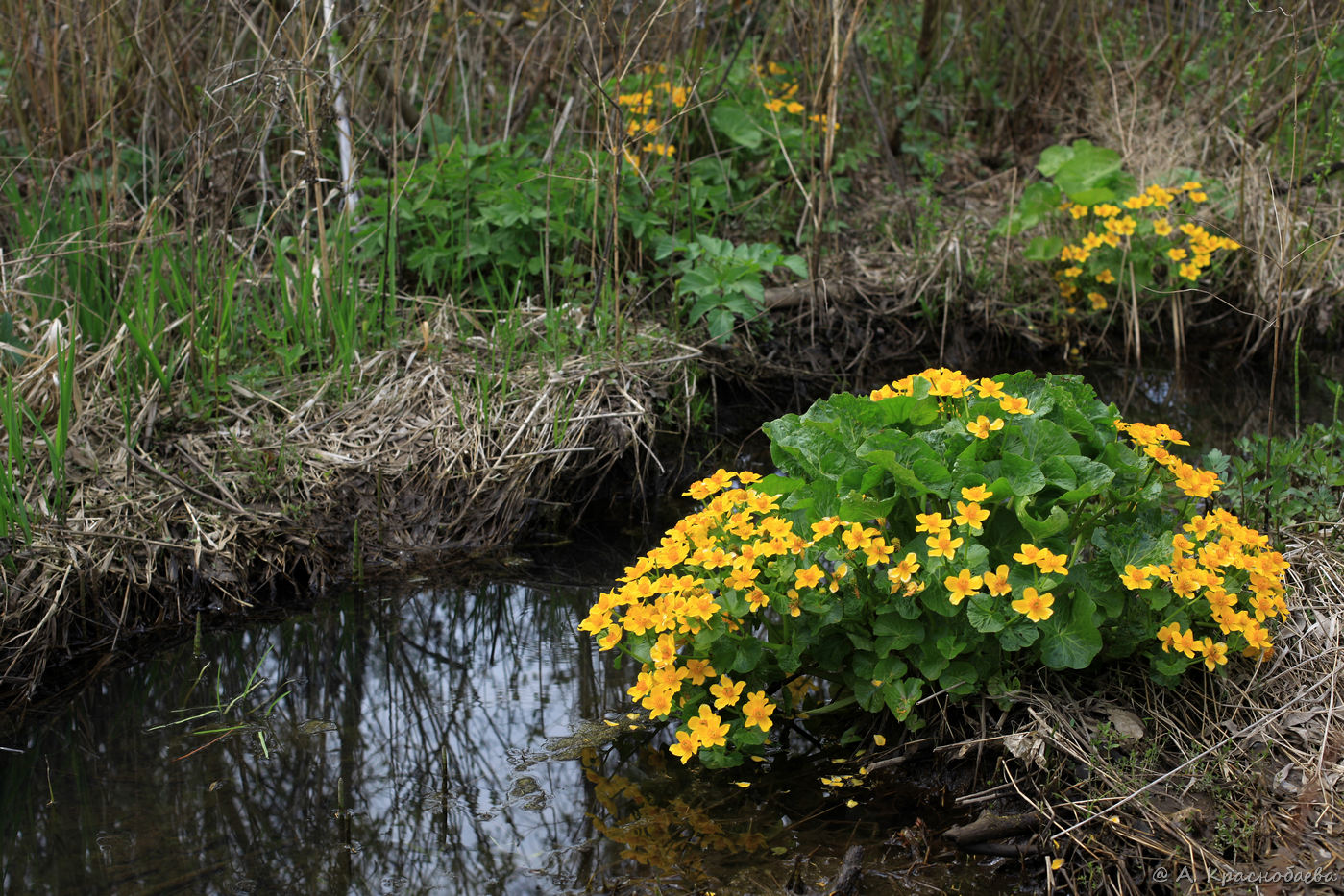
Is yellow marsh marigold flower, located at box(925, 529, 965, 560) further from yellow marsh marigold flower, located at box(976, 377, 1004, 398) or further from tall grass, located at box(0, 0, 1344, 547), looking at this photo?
tall grass, located at box(0, 0, 1344, 547)

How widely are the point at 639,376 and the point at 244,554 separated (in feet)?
4.95

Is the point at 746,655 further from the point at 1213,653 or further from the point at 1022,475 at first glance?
the point at 1213,653

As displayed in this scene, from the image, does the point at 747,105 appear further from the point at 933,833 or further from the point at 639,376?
the point at 933,833

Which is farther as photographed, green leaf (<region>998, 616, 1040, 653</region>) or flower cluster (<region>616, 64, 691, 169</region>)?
flower cluster (<region>616, 64, 691, 169</region>)

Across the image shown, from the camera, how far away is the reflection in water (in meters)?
2.13

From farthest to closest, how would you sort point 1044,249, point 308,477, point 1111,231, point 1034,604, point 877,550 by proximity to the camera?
point 1044,249 → point 1111,231 → point 308,477 → point 877,550 → point 1034,604

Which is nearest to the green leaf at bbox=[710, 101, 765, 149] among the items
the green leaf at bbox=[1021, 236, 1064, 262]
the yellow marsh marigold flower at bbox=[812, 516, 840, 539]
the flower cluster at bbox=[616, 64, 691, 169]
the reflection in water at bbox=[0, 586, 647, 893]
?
the flower cluster at bbox=[616, 64, 691, 169]

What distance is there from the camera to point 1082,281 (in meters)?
4.89

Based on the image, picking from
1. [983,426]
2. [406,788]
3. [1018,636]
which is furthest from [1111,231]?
[406,788]

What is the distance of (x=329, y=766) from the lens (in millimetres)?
2477

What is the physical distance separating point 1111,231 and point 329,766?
3984mm

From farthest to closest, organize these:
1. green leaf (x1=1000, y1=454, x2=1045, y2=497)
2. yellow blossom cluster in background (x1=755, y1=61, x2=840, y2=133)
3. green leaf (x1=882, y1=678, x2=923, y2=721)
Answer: yellow blossom cluster in background (x1=755, y1=61, x2=840, y2=133) < green leaf (x1=882, y1=678, x2=923, y2=721) < green leaf (x1=1000, y1=454, x2=1045, y2=497)

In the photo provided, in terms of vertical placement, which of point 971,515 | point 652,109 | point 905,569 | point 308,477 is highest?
point 652,109

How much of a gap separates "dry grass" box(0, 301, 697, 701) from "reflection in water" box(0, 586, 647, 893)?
223 mm
